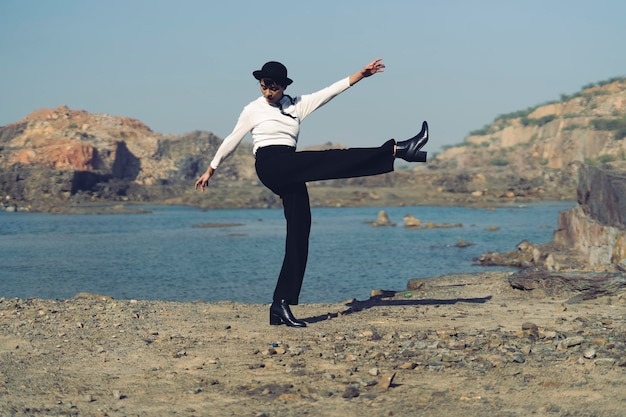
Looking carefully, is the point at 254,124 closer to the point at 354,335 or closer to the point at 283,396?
the point at 354,335

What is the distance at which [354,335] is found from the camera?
261 inches

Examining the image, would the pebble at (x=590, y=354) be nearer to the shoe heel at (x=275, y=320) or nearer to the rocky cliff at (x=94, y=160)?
the shoe heel at (x=275, y=320)

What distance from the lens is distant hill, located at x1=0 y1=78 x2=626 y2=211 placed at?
68938 millimetres

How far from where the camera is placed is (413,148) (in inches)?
270

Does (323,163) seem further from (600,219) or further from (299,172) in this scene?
(600,219)

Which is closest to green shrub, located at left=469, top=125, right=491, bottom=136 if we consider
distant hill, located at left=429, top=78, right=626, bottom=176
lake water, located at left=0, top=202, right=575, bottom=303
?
→ distant hill, located at left=429, top=78, right=626, bottom=176

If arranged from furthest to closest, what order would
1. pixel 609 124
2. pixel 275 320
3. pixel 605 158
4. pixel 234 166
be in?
pixel 234 166 < pixel 609 124 < pixel 605 158 < pixel 275 320

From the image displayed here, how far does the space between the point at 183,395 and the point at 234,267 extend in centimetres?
1960

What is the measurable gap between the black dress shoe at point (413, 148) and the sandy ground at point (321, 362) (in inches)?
55.8

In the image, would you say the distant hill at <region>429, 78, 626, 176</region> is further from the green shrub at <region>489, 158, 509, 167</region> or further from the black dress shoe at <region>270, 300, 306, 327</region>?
the black dress shoe at <region>270, 300, 306, 327</region>

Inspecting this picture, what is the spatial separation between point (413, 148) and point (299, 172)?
0.97 m

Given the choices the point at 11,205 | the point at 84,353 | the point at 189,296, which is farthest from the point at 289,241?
the point at 11,205

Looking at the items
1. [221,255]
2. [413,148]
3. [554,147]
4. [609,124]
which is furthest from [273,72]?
[554,147]

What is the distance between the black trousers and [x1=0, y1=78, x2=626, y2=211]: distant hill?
57128mm
